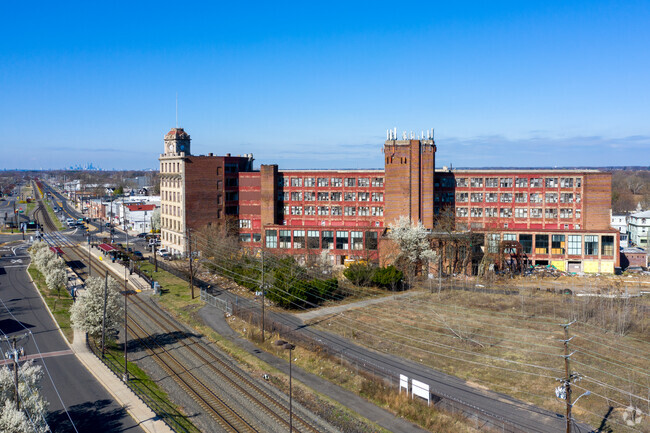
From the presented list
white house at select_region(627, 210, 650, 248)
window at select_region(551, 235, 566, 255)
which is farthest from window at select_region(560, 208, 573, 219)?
white house at select_region(627, 210, 650, 248)

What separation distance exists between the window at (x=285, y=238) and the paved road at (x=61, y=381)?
36953 mm

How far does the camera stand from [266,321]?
163ft

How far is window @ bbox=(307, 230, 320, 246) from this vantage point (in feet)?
276

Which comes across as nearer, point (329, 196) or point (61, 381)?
point (61, 381)

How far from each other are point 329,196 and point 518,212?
31.0 m

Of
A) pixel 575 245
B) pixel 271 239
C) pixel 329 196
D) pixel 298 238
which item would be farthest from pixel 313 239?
pixel 575 245

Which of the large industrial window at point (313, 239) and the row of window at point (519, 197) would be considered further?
the large industrial window at point (313, 239)

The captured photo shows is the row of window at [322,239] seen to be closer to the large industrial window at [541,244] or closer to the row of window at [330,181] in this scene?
the row of window at [330,181]

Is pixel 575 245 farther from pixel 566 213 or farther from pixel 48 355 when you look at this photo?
pixel 48 355

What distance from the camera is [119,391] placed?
34469 millimetres

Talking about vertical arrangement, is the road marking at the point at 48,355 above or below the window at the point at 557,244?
below

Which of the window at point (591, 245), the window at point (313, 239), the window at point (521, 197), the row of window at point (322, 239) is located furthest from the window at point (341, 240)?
the window at point (591, 245)

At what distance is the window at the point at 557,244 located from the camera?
76250 mm

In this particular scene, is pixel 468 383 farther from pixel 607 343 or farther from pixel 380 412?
pixel 607 343
